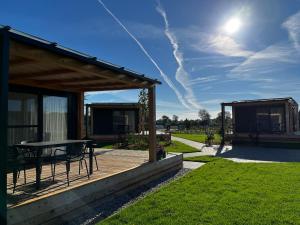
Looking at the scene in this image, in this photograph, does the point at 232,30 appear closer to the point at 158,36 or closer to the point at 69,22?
the point at 158,36

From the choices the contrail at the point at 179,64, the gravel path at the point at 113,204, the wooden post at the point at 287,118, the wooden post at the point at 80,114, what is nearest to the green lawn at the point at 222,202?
the gravel path at the point at 113,204

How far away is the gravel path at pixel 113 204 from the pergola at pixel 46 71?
110 cm

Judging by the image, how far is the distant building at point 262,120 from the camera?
17688 mm

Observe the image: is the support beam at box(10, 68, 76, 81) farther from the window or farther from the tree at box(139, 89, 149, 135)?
the tree at box(139, 89, 149, 135)

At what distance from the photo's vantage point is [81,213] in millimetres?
4645

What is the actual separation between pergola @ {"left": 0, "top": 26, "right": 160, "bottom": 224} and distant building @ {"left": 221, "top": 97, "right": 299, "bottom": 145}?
1224 centimetres

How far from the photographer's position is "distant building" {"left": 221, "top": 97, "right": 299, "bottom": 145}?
17.7m

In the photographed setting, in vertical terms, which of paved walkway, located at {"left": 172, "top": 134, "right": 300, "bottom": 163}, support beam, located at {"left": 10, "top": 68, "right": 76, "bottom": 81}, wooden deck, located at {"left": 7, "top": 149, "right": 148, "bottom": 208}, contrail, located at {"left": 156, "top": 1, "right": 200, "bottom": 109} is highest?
contrail, located at {"left": 156, "top": 1, "right": 200, "bottom": 109}

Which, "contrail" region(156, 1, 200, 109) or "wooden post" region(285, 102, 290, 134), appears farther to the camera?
"wooden post" region(285, 102, 290, 134)

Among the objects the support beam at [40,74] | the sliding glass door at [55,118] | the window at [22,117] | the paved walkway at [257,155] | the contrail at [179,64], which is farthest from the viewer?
the contrail at [179,64]

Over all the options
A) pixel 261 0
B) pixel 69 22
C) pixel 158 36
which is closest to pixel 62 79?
pixel 69 22

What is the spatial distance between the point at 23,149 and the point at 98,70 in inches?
82.6

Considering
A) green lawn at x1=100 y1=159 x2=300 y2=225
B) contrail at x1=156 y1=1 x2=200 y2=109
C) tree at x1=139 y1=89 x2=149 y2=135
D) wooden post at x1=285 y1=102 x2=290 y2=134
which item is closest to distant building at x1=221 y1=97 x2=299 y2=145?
wooden post at x1=285 y1=102 x2=290 y2=134

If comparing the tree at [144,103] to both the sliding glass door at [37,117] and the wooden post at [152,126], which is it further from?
the wooden post at [152,126]
